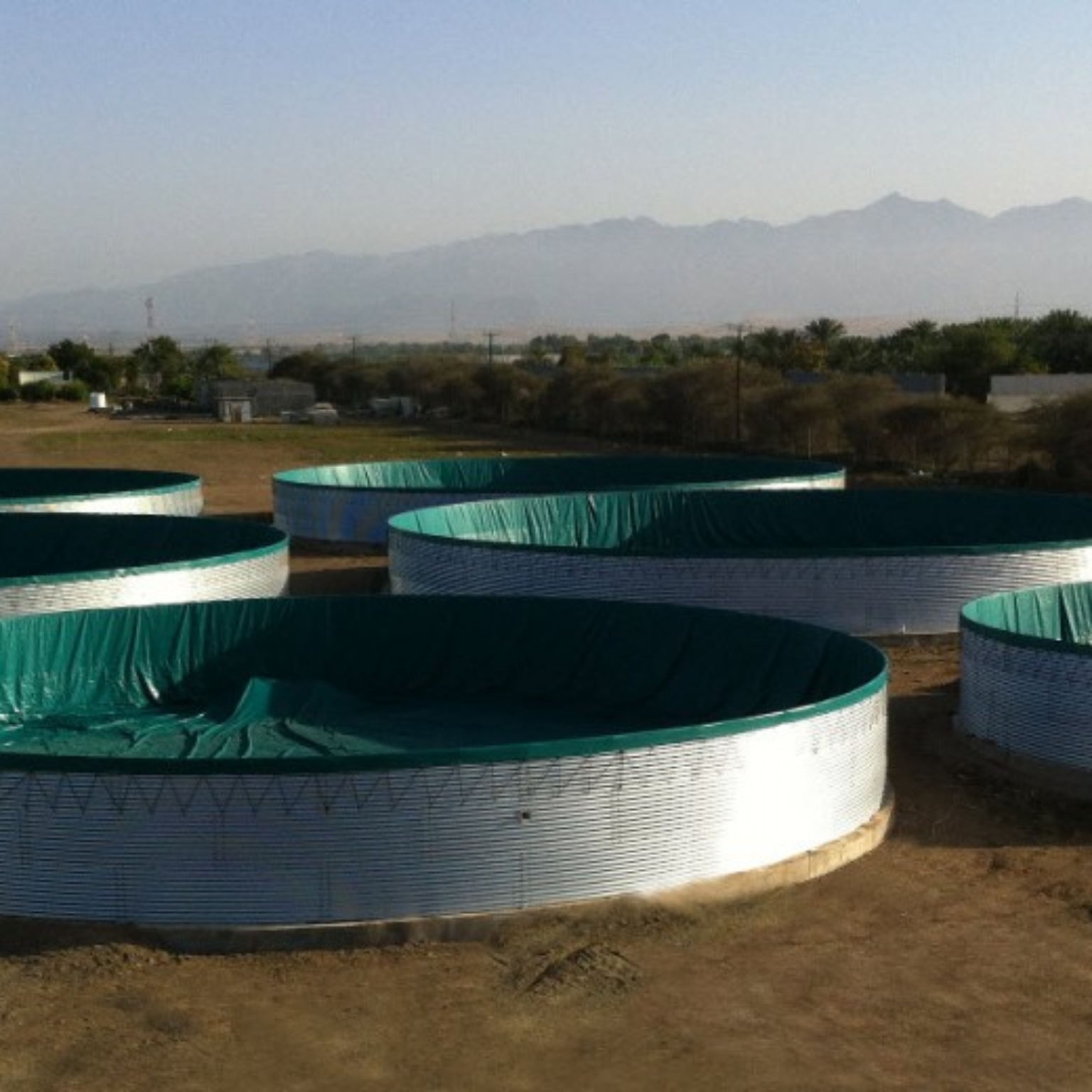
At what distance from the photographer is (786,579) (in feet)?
74.8

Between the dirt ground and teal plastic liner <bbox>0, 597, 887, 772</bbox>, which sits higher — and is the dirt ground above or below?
below

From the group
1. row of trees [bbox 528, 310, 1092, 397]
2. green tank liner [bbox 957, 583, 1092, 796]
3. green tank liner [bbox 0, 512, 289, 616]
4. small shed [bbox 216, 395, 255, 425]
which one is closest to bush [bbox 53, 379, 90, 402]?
small shed [bbox 216, 395, 255, 425]

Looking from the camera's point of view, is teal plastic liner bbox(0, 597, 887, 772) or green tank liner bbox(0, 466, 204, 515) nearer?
teal plastic liner bbox(0, 597, 887, 772)

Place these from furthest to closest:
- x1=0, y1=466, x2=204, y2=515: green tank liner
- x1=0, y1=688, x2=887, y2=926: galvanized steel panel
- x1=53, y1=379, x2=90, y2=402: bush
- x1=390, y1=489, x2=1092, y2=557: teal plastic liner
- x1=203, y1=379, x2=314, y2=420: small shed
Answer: x1=53, y1=379, x2=90, y2=402: bush < x1=203, y1=379, x2=314, y2=420: small shed < x1=0, y1=466, x2=204, y2=515: green tank liner < x1=390, y1=489, x2=1092, y2=557: teal plastic liner < x1=0, y1=688, x2=887, y2=926: galvanized steel panel

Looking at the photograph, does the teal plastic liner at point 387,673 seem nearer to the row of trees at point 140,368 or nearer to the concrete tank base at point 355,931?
the concrete tank base at point 355,931

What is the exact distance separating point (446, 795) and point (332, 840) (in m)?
0.85

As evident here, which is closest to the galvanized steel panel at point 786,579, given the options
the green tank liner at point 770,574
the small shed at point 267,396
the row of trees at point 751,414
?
the green tank liner at point 770,574

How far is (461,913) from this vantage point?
12.2 metres

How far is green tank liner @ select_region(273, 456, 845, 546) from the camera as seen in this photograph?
109ft

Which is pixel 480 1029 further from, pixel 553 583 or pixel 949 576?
pixel 949 576

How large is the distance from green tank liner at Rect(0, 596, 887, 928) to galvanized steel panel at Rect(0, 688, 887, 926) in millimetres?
14

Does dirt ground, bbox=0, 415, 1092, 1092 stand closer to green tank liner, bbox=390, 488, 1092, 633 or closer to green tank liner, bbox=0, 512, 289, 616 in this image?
green tank liner, bbox=390, 488, 1092, 633

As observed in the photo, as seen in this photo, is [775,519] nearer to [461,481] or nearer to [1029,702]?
[461,481]

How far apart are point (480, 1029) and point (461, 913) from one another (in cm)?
153
